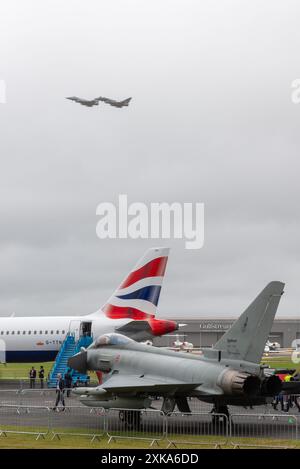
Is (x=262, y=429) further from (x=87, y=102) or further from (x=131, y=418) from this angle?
(x=87, y=102)

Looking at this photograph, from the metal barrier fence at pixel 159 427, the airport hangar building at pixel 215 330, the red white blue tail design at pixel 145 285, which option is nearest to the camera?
the metal barrier fence at pixel 159 427

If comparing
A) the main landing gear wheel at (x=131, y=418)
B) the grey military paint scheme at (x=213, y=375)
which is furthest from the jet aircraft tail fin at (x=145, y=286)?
the main landing gear wheel at (x=131, y=418)

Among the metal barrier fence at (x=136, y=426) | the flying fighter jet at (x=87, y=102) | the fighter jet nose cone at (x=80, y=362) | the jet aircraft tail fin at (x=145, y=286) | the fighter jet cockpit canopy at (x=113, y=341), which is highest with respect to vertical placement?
the flying fighter jet at (x=87, y=102)

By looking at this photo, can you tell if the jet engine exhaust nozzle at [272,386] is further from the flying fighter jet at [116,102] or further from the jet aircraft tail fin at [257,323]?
the flying fighter jet at [116,102]

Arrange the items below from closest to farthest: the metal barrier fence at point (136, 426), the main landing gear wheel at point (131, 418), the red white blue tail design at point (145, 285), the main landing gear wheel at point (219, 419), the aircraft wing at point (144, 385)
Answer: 1. the metal barrier fence at point (136, 426)
2. the main landing gear wheel at point (219, 419)
3. the aircraft wing at point (144, 385)
4. the main landing gear wheel at point (131, 418)
5. the red white blue tail design at point (145, 285)

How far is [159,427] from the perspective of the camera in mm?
23250

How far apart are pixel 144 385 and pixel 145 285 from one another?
18194 millimetres

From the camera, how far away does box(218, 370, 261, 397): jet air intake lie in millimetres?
21312

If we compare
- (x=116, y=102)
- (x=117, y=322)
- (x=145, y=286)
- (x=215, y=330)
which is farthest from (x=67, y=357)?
(x=215, y=330)

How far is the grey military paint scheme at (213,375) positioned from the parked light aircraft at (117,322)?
45.6ft

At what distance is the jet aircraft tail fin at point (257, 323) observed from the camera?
22.1 metres

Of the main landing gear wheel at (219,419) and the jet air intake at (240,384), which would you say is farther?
the main landing gear wheel at (219,419)
